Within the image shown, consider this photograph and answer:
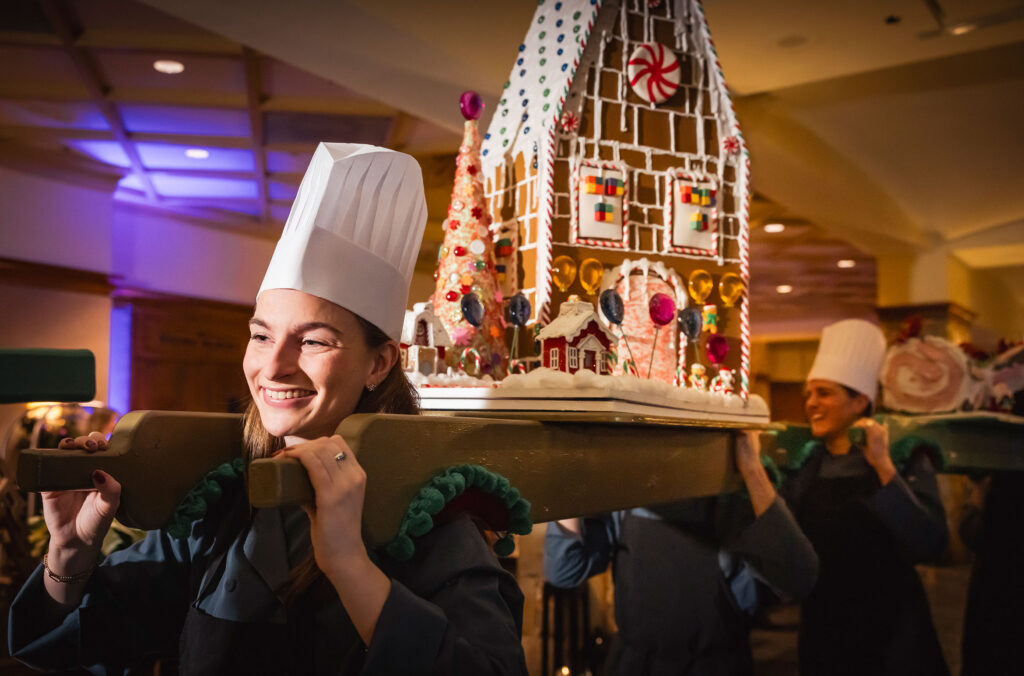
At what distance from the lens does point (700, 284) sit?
6.78 ft

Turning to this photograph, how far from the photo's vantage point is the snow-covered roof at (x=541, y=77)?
6.25 ft

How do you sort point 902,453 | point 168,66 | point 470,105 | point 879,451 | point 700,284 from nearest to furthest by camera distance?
point 470,105 → point 700,284 → point 879,451 → point 902,453 → point 168,66

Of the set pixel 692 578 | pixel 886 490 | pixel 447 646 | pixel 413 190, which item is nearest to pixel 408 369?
pixel 413 190

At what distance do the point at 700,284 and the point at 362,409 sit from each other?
116cm

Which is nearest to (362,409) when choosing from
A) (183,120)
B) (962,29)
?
(962,29)

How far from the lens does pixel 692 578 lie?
7.13 feet

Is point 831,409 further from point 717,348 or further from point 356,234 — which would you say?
point 356,234

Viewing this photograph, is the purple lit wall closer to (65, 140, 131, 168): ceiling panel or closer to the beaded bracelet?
(65, 140, 131, 168): ceiling panel

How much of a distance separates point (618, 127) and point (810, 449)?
4.68ft

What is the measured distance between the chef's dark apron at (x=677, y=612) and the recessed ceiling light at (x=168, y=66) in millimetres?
3323

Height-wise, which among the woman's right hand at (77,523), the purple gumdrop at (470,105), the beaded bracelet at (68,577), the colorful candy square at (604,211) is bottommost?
the beaded bracelet at (68,577)

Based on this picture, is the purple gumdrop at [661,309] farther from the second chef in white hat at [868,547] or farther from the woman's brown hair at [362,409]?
the second chef in white hat at [868,547]

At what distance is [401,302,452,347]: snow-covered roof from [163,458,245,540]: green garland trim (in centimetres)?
43

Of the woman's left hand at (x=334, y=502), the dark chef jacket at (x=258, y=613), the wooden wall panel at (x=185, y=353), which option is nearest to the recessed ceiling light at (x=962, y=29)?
the dark chef jacket at (x=258, y=613)
